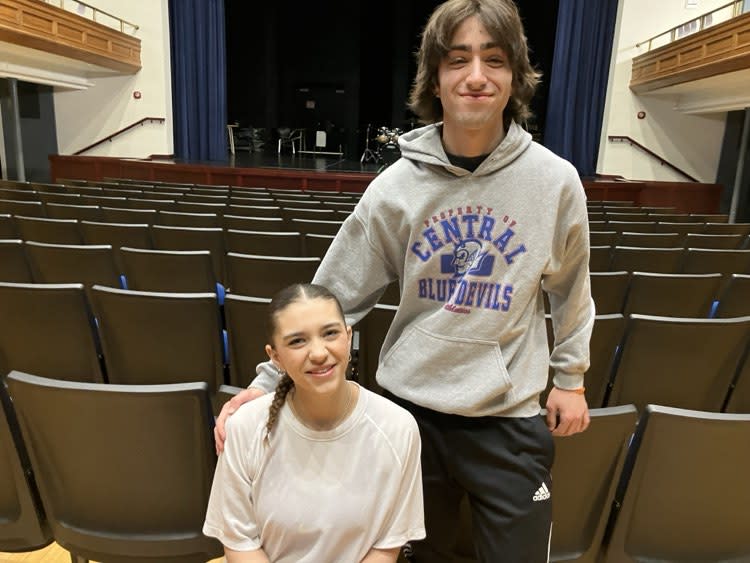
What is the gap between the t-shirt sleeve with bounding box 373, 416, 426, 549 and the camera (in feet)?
3.37

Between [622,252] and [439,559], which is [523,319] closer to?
[439,559]

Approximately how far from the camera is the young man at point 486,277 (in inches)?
39.2

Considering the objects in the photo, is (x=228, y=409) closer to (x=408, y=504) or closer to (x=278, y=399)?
(x=278, y=399)

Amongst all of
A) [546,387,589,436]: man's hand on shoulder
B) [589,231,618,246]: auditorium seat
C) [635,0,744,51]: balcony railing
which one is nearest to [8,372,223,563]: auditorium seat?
[546,387,589,436]: man's hand on shoulder

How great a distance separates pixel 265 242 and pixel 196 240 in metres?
0.37

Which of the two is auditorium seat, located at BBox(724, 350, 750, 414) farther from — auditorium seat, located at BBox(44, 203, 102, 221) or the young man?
auditorium seat, located at BBox(44, 203, 102, 221)

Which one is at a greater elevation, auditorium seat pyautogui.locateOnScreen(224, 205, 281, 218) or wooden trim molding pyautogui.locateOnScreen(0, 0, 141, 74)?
wooden trim molding pyautogui.locateOnScreen(0, 0, 141, 74)

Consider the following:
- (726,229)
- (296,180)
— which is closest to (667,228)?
(726,229)

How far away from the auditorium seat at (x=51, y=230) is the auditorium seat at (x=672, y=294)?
277 centimetres

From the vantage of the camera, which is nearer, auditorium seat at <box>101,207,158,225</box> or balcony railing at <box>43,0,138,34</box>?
auditorium seat at <box>101,207,158,225</box>

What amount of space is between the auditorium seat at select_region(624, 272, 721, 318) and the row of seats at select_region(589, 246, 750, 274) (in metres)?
0.52

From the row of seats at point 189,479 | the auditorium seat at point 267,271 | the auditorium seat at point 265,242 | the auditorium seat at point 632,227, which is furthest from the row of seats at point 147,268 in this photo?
the auditorium seat at point 632,227

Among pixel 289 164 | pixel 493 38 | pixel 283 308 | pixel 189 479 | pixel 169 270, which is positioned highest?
pixel 493 38

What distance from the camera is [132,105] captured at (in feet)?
32.6
